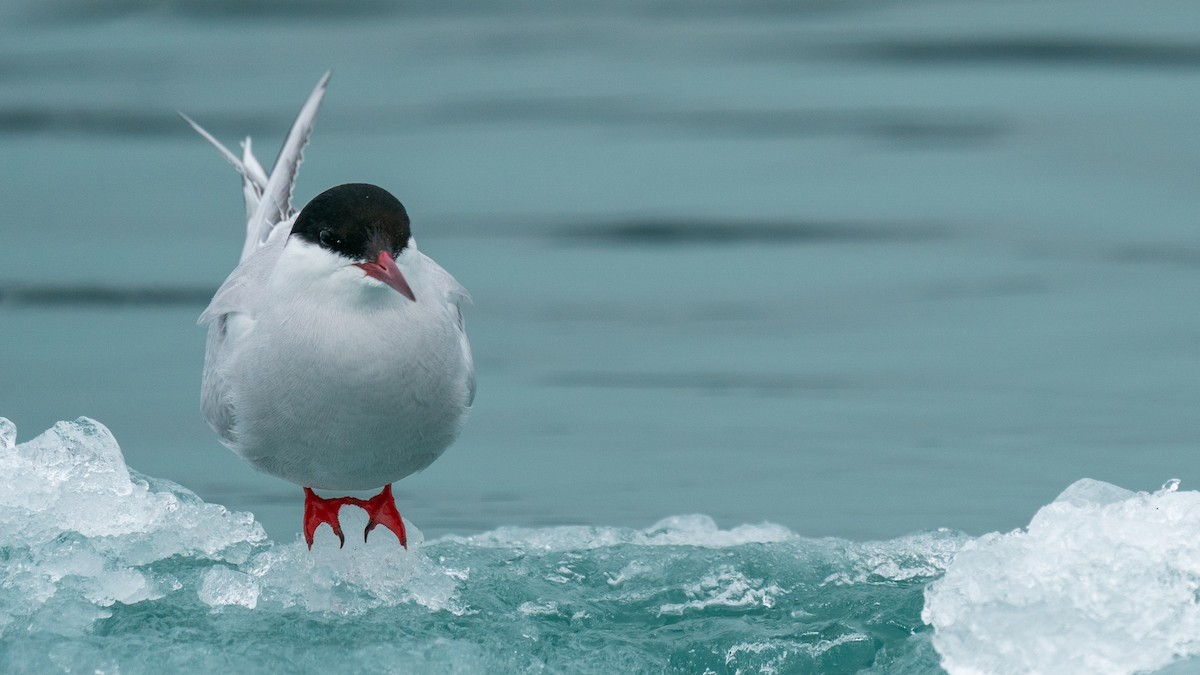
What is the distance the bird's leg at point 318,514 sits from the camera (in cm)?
509

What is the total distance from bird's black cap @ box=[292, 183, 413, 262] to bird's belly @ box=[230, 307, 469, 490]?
0.22 metres

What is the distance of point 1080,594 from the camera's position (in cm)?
444

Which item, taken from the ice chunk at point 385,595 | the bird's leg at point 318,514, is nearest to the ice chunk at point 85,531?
the ice chunk at point 385,595

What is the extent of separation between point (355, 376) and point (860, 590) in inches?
58.3

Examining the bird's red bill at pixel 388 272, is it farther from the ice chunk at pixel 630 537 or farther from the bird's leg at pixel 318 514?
the ice chunk at pixel 630 537

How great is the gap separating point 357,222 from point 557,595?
4.00ft

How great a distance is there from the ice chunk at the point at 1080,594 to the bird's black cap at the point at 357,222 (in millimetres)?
1513

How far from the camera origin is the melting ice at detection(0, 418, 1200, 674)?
443cm

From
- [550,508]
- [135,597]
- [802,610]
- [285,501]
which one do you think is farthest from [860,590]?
[285,501]

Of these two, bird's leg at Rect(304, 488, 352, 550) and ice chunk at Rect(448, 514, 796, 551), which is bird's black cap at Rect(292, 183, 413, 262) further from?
ice chunk at Rect(448, 514, 796, 551)

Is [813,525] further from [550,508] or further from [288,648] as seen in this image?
[288,648]

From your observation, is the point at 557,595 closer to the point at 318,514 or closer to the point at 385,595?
the point at 385,595

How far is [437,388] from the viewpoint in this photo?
4.68 meters

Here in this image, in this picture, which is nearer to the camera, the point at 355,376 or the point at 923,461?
the point at 355,376
